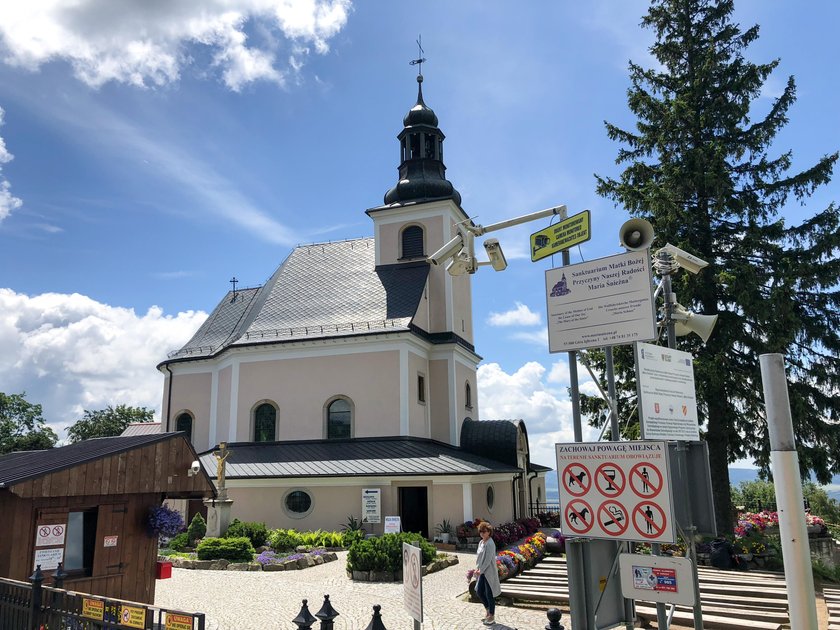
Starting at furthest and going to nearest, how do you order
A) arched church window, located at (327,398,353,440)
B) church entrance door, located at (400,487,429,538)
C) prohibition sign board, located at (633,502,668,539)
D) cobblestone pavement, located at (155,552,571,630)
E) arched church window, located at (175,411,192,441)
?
arched church window, located at (175,411,192,441), arched church window, located at (327,398,353,440), church entrance door, located at (400,487,429,538), cobblestone pavement, located at (155,552,571,630), prohibition sign board, located at (633,502,668,539)

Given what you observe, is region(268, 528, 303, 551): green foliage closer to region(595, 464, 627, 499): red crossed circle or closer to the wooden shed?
the wooden shed

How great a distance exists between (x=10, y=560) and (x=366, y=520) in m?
16.0

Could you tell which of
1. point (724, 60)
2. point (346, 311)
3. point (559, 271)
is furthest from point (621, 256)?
point (346, 311)

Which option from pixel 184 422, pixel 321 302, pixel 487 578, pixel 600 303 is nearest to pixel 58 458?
pixel 487 578

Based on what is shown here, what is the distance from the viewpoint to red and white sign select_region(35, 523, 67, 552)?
9.67 m

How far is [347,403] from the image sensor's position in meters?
28.7

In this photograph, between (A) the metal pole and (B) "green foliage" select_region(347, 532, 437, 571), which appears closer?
(A) the metal pole

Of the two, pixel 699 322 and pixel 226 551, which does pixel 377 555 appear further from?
pixel 699 322

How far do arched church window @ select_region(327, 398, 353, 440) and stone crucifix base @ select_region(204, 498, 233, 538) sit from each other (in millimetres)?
6867

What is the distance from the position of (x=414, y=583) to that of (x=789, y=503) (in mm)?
4587

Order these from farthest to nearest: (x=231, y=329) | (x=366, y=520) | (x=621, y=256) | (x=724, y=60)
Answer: (x=231, y=329) < (x=366, y=520) < (x=724, y=60) < (x=621, y=256)

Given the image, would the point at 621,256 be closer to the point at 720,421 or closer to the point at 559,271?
the point at 559,271

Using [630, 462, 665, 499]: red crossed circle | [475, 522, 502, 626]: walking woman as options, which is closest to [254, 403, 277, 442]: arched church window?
[475, 522, 502, 626]: walking woman

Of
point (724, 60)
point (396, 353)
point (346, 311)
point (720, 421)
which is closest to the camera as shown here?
point (720, 421)
